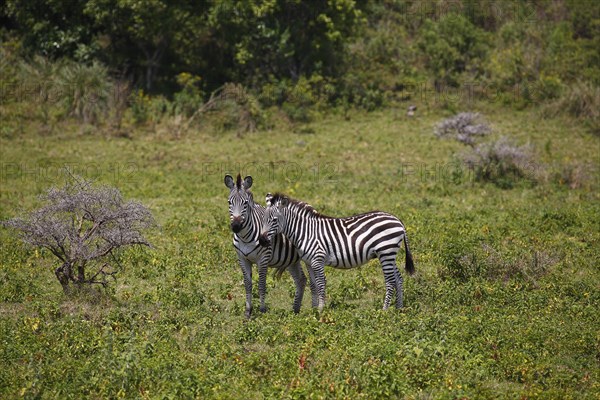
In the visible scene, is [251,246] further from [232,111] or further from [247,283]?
[232,111]

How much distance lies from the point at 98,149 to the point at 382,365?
18.4 meters

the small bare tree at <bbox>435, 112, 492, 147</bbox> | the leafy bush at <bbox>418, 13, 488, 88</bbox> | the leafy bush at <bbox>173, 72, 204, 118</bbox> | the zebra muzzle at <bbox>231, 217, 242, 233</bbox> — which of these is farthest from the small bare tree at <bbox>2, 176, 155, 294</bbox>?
the leafy bush at <bbox>418, 13, 488, 88</bbox>

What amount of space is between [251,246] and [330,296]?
207 cm

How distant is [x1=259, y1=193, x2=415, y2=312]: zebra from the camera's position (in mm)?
12492

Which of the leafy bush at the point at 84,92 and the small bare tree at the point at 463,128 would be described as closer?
the small bare tree at the point at 463,128

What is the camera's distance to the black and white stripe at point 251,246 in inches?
476

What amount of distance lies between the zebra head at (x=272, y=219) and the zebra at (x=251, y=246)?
0.70 ft

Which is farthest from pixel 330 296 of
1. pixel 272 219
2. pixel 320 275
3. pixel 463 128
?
pixel 463 128

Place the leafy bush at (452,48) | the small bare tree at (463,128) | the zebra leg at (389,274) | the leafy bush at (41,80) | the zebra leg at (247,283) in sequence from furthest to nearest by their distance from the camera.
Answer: the leafy bush at (452,48) → the leafy bush at (41,80) → the small bare tree at (463,128) → the zebra leg at (389,274) → the zebra leg at (247,283)

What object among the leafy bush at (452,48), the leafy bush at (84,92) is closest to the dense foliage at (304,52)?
the leafy bush at (452,48)

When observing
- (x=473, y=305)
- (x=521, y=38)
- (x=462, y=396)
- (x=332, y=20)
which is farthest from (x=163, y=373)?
(x=521, y=38)

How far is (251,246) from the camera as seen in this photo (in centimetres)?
1236

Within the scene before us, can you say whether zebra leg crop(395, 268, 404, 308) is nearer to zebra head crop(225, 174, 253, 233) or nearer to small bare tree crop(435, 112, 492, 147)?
zebra head crop(225, 174, 253, 233)

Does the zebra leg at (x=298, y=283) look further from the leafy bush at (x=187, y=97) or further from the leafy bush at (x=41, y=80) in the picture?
the leafy bush at (x=41, y=80)
